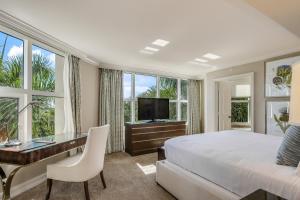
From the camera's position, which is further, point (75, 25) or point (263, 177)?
point (75, 25)

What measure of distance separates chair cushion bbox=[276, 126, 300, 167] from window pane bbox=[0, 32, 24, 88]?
338 cm

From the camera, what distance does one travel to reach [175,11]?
7.07 ft

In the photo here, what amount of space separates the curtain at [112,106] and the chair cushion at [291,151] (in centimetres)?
377

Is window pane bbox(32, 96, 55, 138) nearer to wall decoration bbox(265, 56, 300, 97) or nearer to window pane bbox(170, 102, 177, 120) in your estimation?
window pane bbox(170, 102, 177, 120)

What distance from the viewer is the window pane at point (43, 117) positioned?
3.07m

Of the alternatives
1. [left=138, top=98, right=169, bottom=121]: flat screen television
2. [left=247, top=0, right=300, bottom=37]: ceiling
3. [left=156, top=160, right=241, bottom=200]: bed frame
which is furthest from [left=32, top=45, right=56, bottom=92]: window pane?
[left=247, top=0, right=300, bottom=37]: ceiling

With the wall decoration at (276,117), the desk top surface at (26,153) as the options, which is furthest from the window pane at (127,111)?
the wall decoration at (276,117)

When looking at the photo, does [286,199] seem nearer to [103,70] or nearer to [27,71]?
[27,71]

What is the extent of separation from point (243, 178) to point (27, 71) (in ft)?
10.4

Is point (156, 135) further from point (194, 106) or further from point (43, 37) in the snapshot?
point (43, 37)

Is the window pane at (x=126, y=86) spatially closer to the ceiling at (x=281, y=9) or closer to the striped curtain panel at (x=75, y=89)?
the striped curtain panel at (x=75, y=89)

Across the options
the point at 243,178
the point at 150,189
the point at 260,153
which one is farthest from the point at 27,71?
the point at 260,153

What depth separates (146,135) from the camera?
468cm

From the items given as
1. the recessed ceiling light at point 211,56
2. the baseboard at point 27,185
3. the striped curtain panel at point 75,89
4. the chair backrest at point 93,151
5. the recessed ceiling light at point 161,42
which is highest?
the recessed ceiling light at point 161,42
